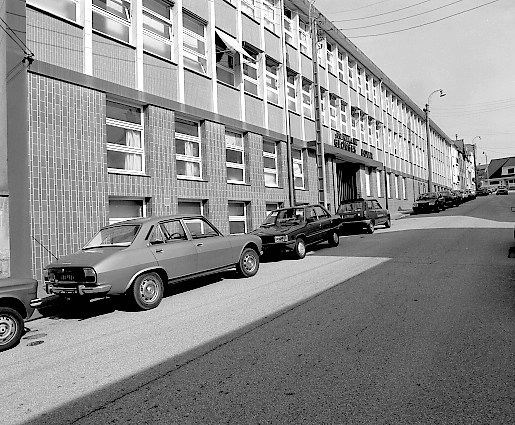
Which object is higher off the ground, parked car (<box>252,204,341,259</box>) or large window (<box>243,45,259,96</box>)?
large window (<box>243,45,259,96</box>)

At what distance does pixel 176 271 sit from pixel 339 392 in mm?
4712

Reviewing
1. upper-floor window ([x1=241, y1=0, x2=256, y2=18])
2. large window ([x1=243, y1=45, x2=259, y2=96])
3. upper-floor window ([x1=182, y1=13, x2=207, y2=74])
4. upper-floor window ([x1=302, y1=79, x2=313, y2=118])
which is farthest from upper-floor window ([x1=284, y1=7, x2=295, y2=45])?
upper-floor window ([x1=182, y1=13, x2=207, y2=74])

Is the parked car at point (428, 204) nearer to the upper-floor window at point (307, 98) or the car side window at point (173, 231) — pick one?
the upper-floor window at point (307, 98)

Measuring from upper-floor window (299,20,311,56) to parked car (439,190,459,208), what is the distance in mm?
16893

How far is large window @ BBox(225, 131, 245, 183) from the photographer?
1611cm

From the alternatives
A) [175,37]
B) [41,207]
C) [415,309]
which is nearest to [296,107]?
[175,37]

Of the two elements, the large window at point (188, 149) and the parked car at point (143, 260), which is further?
the large window at point (188, 149)

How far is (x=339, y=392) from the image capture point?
10.7 ft

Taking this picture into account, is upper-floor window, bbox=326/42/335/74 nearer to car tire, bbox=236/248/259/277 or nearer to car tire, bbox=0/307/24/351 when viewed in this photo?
car tire, bbox=236/248/259/277

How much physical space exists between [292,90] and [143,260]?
1690 cm

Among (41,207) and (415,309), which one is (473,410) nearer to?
(415,309)

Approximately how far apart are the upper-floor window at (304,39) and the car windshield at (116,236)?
18681 millimetres

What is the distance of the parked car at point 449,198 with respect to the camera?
33.2 metres

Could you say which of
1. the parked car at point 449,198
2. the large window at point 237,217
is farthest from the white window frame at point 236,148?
the parked car at point 449,198
